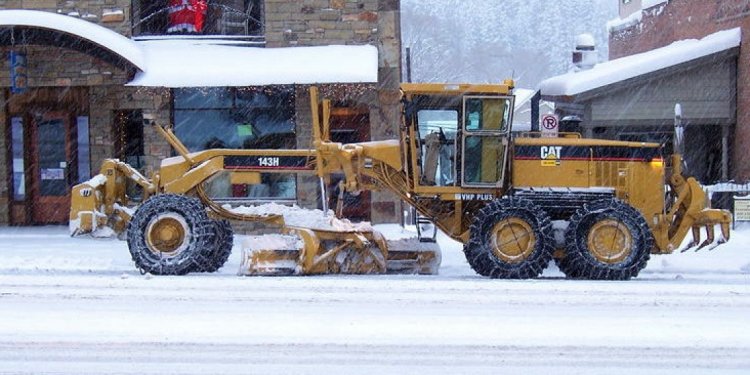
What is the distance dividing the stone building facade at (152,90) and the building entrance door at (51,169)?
382 millimetres

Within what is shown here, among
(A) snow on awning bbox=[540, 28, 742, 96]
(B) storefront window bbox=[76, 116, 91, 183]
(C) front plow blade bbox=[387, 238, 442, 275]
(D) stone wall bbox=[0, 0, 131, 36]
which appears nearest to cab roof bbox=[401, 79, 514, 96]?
(C) front plow blade bbox=[387, 238, 442, 275]

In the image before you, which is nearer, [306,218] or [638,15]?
[306,218]

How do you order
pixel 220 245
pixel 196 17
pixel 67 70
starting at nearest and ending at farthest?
pixel 220 245, pixel 67 70, pixel 196 17

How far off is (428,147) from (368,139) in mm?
6724

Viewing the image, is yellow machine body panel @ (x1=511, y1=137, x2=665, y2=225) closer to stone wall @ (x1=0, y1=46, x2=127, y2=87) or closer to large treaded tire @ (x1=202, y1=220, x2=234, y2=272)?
large treaded tire @ (x1=202, y1=220, x2=234, y2=272)

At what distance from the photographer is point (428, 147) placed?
40.2 feet

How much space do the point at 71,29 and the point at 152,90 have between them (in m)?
1.90

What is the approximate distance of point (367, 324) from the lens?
8.87 m

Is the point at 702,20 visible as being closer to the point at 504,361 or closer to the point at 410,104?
the point at 410,104

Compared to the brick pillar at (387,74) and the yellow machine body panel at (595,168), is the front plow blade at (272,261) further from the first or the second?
the brick pillar at (387,74)

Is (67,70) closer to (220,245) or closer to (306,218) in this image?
(220,245)

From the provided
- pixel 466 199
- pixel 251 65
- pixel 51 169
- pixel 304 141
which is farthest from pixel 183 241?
pixel 51 169

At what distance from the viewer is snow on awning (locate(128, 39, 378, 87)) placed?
17.1 metres

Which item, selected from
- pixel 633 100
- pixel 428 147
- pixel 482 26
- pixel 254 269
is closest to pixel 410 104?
pixel 428 147
